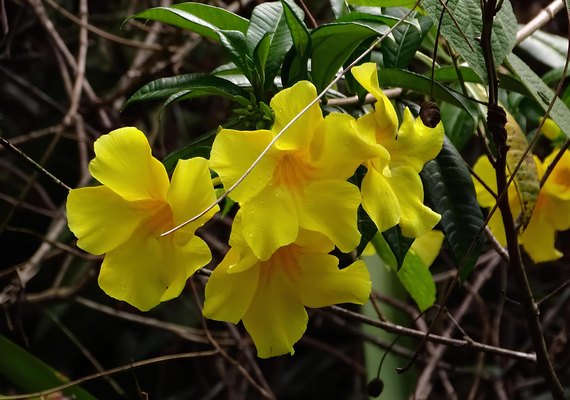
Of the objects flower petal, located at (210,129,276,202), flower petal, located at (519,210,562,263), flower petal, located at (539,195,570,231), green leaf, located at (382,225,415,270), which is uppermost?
flower petal, located at (210,129,276,202)

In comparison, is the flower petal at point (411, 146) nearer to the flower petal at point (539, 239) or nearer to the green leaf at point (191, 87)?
the green leaf at point (191, 87)

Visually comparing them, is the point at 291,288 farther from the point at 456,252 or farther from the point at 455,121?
the point at 455,121

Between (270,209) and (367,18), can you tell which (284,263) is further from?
(367,18)

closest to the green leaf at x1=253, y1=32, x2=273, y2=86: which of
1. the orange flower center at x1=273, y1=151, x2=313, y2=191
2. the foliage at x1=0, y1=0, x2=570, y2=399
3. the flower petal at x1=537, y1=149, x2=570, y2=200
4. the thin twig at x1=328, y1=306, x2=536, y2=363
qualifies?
the foliage at x1=0, y1=0, x2=570, y2=399

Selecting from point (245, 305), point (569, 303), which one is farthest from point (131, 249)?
point (569, 303)

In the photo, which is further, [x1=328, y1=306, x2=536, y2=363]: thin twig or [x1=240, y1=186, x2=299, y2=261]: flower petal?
[x1=328, y1=306, x2=536, y2=363]: thin twig

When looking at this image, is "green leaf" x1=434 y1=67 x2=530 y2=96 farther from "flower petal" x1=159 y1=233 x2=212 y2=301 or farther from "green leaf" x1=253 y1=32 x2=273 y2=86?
"flower petal" x1=159 y1=233 x2=212 y2=301

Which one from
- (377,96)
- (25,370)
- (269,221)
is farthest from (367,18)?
(25,370)

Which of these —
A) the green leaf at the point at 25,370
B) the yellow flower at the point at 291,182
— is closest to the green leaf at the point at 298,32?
the yellow flower at the point at 291,182
